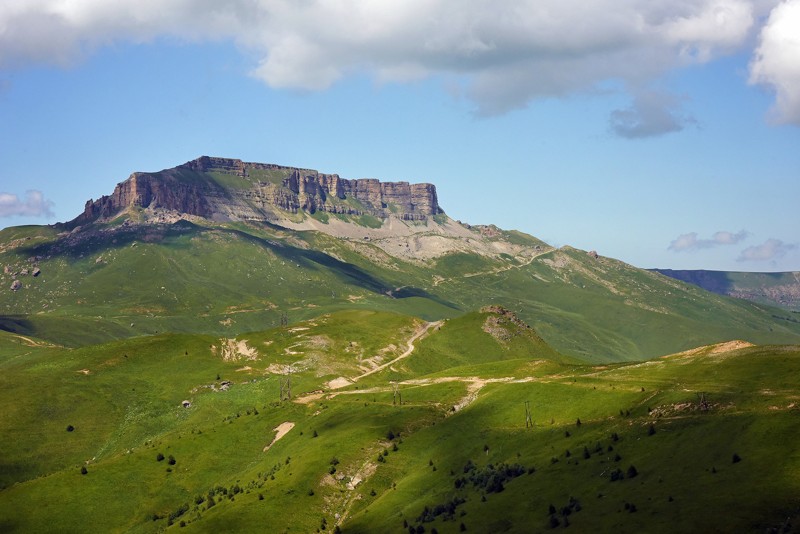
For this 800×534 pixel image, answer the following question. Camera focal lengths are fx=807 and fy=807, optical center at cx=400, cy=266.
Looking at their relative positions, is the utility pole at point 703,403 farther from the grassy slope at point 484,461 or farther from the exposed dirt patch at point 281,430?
the exposed dirt patch at point 281,430

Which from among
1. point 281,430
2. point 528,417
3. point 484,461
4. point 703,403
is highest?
point 703,403

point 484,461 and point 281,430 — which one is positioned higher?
point 484,461

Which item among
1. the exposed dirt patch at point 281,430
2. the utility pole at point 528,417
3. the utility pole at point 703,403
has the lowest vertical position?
the exposed dirt patch at point 281,430

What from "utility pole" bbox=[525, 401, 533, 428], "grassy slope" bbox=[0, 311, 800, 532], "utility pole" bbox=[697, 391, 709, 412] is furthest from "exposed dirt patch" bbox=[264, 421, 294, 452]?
"utility pole" bbox=[697, 391, 709, 412]

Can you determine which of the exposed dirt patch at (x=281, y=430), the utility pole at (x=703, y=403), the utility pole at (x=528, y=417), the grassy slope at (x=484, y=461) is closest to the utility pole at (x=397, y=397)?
the grassy slope at (x=484, y=461)

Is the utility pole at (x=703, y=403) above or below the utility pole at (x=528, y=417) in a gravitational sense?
above

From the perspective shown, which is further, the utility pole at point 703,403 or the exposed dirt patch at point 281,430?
the exposed dirt patch at point 281,430

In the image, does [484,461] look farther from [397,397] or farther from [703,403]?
[397,397]

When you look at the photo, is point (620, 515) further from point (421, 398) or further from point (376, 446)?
point (421, 398)

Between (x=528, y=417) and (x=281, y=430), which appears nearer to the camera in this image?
(x=528, y=417)

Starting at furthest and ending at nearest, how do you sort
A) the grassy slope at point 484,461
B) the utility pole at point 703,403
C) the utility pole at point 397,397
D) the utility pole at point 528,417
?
the utility pole at point 397,397 < the utility pole at point 528,417 < the utility pole at point 703,403 < the grassy slope at point 484,461

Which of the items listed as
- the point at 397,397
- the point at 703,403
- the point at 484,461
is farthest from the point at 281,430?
the point at 703,403

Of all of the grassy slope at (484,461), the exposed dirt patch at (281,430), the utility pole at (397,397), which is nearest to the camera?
the grassy slope at (484,461)

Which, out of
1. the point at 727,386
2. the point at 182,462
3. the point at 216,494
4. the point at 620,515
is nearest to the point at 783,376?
the point at 727,386
